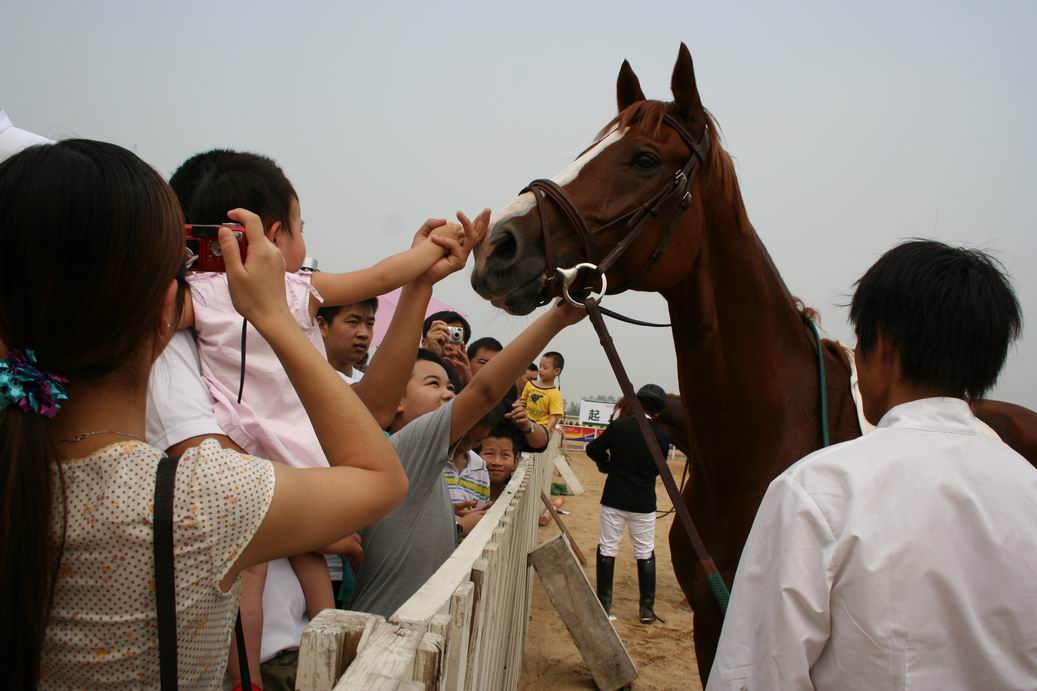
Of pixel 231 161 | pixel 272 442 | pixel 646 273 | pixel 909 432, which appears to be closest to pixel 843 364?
pixel 646 273

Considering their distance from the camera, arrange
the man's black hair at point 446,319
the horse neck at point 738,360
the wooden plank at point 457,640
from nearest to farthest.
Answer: the wooden plank at point 457,640
the horse neck at point 738,360
the man's black hair at point 446,319

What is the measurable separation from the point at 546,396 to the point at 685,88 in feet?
25.7

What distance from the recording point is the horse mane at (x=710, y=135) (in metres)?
2.77

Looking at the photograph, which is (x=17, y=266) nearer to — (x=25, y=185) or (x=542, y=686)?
(x=25, y=185)

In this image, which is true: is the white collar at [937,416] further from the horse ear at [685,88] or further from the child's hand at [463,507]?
the child's hand at [463,507]

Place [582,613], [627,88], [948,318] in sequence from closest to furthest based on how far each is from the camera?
[948,318], [627,88], [582,613]

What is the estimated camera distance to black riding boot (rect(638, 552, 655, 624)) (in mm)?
6703

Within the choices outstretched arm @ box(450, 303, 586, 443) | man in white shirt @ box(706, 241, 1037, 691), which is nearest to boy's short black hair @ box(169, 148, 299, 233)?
outstretched arm @ box(450, 303, 586, 443)

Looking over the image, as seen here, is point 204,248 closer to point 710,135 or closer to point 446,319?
point 710,135

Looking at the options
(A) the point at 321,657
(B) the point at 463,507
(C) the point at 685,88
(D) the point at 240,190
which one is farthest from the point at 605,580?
(A) the point at 321,657

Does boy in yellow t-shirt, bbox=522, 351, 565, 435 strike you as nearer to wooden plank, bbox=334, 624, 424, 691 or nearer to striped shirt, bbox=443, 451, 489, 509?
striped shirt, bbox=443, 451, 489, 509

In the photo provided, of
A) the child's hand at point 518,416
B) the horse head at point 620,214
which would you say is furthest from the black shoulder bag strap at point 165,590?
the child's hand at point 518,416

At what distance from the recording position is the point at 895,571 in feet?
4.35

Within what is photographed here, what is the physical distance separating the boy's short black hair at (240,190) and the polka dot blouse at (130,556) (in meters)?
1.29
